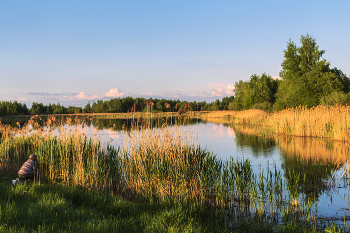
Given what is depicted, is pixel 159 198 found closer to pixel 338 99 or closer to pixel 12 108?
pixel 338 99

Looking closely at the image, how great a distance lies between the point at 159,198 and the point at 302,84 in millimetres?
32117

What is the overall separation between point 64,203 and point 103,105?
292 ft

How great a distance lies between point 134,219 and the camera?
463cm

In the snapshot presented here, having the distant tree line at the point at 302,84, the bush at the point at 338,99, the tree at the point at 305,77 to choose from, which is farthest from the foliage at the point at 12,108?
the bush at the point at 338,99

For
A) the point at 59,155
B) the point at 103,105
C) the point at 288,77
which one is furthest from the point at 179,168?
the point at 103,105

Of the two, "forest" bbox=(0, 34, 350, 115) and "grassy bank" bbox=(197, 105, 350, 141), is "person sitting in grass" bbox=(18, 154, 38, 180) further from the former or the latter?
"grassy bank" bbox=(197, 105, 350, 141)

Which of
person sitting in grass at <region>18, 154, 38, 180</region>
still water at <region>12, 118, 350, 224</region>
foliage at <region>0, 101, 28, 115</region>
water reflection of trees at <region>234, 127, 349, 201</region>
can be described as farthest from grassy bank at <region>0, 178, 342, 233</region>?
foliage at <region>0, 101, 28, 115</region>

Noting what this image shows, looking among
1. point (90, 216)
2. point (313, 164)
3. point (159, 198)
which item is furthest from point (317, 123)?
point (90, 216)

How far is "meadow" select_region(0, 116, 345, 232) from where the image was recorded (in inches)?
167

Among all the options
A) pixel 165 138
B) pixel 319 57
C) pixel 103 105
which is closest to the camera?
pixel 165 138

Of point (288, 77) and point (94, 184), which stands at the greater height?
point (288, 77)

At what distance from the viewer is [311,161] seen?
11.0 m

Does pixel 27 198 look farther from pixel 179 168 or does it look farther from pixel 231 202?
pixel 231 202

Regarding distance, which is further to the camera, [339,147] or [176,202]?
[339,147]
